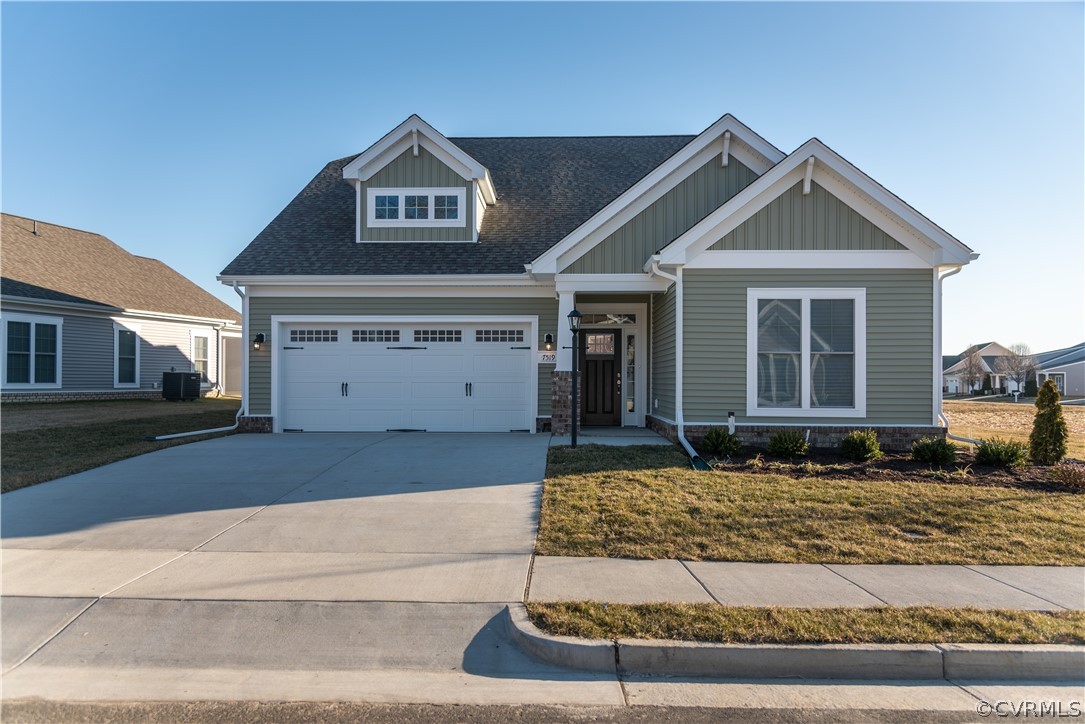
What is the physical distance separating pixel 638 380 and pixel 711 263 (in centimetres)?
403

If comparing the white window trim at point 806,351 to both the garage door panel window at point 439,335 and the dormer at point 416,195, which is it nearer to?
the garage door panel window at point 439,335

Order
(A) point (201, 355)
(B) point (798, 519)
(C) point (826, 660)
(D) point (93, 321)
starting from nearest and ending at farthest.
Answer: (C) point (826, 660), (B) point (798, 519), (D) point (93, 321), (A) point (201, 355)

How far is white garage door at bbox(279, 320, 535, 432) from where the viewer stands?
1376 centimetres

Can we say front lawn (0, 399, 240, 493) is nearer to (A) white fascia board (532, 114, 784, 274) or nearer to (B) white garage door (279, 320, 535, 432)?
(B) white garage door (279, 320, 535, 432)

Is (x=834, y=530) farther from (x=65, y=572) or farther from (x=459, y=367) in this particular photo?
(x=459, y=367)

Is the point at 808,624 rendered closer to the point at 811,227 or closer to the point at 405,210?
the point at 811,227

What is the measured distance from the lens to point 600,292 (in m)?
12.5

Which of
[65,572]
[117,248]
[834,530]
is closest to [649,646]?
[834,530]

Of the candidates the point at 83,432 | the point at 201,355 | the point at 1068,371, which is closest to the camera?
the point at 83,432

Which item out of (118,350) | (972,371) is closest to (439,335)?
(118,350)

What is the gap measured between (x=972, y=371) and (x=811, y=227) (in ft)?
217

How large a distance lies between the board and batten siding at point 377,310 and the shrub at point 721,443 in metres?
4.32

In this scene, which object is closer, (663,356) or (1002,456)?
(1002,456)

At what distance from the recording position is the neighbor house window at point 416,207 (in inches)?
574
